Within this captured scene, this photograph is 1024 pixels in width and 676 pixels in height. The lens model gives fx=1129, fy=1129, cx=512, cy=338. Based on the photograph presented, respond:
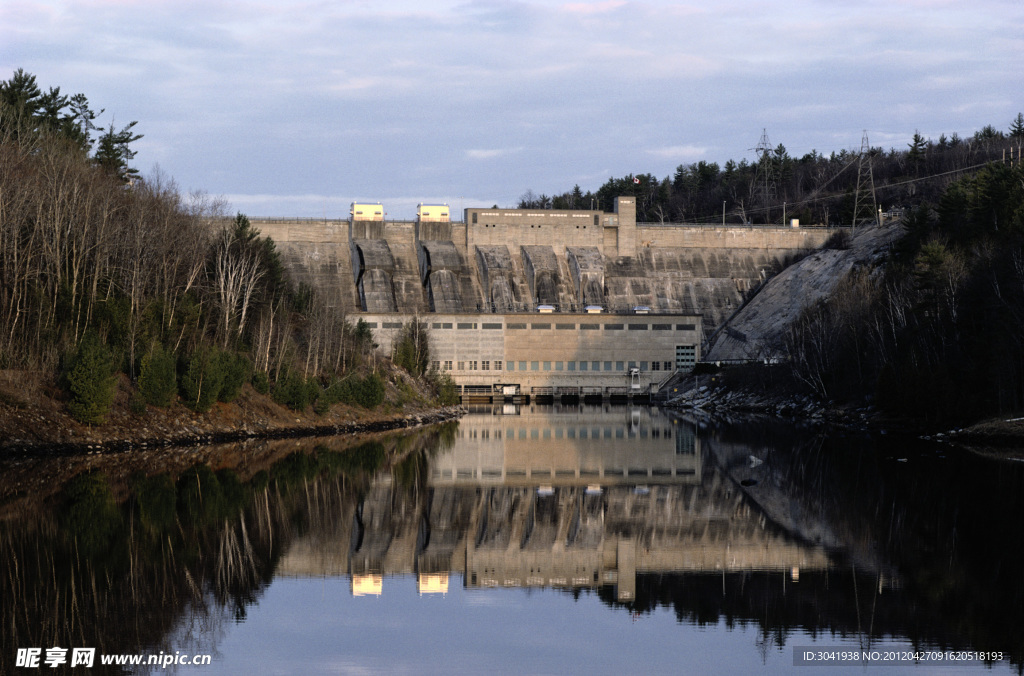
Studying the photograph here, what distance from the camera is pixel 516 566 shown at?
21.1m

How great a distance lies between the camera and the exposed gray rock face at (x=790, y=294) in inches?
4286

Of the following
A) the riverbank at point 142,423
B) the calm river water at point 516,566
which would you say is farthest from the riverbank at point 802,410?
the riverbank at point 142,423

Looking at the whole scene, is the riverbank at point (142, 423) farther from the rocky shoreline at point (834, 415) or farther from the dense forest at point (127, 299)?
the rocky shoreline at point (834, 415)

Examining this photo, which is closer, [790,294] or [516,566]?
[516,566]

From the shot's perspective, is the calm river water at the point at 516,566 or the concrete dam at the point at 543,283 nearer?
the calm river water at the point at 516,566

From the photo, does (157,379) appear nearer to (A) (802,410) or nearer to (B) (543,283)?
(A) (802,410)

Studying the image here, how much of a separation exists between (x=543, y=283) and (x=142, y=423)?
75884mm

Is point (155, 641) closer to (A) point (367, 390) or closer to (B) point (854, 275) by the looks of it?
(A) point (367, 390)

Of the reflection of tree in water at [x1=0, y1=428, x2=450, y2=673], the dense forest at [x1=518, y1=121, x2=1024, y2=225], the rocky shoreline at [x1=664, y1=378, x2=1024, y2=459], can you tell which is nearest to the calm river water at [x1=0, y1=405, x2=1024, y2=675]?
the reflection of tree in water at [x1=0, y1=428, x2=450, y2=673]

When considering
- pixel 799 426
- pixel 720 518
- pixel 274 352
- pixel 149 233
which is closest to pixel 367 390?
pixel 274 352

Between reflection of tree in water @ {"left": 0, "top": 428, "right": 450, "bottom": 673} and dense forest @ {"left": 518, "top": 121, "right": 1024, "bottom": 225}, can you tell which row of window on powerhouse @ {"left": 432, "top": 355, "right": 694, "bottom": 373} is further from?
reflection of tree in water @ {"left": 0, "top": 428, "right": 450, "bottom": 673}

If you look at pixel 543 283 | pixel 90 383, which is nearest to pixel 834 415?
pixel 90 383

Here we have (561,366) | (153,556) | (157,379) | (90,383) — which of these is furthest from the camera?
(561,366)

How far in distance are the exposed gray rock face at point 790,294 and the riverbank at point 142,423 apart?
5343cm
